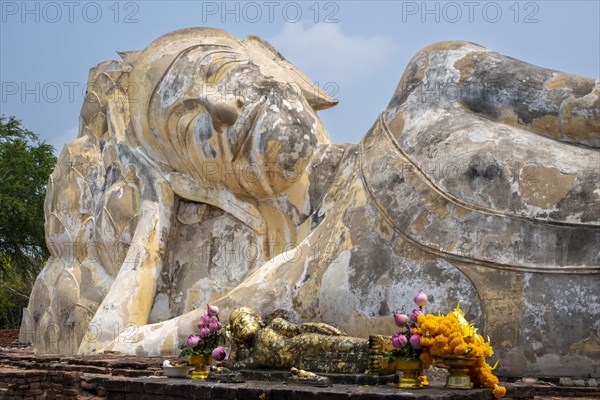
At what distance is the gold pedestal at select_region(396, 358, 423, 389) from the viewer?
18.0 ft

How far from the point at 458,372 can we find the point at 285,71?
5589 millimetres

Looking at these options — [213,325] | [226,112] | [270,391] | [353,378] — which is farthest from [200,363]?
[226,112]

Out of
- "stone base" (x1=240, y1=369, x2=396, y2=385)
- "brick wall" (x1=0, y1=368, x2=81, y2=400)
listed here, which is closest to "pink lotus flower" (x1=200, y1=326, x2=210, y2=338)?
"stone base" (x1=240, y1=369, x2=396, y2=385)

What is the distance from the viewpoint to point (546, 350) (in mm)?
6555

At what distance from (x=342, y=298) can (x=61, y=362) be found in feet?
8.87

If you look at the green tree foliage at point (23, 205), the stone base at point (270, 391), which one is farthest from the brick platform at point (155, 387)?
the green tree foliage at point (23, 205)

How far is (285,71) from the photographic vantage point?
1041 cm

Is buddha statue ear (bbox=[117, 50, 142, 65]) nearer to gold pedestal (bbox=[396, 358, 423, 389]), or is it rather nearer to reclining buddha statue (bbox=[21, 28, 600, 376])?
reclining buddha statue (bbox=[21, 28, 600, 376])

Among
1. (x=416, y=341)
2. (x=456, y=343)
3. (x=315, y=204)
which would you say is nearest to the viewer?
(x=456, y=343)

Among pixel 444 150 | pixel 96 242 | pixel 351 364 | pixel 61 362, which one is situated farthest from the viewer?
pixel 96 242

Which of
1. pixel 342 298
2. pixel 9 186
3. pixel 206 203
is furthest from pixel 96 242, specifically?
pixel 9 186

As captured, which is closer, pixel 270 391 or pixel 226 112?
pixel 270 391

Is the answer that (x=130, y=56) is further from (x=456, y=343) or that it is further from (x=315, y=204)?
(x=456, y=343)

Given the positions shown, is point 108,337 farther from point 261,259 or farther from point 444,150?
point 444,150
